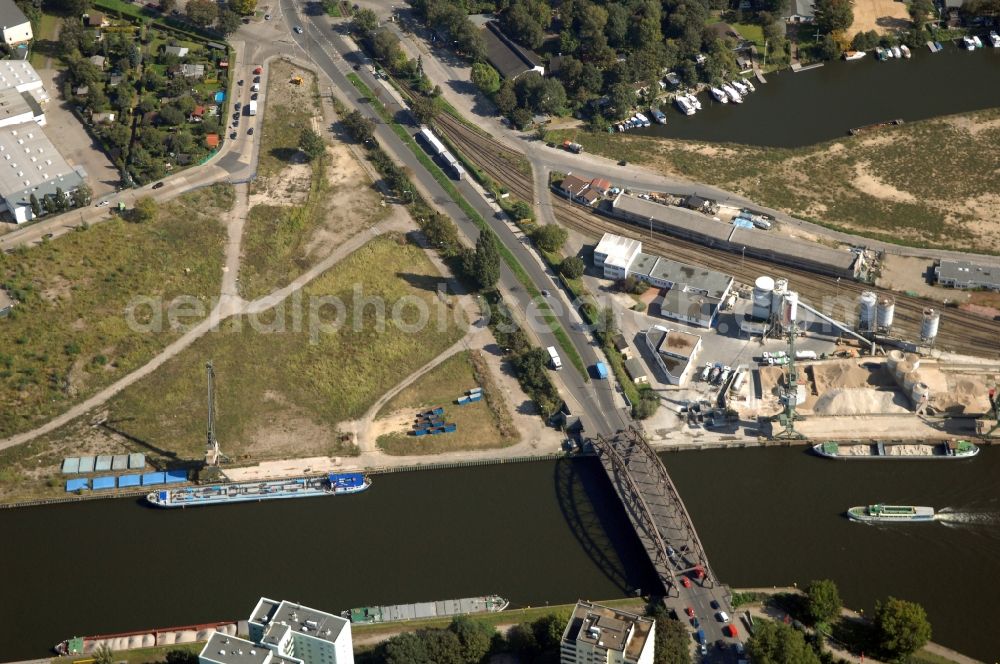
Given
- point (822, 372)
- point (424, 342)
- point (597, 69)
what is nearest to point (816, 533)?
point (822, 372)

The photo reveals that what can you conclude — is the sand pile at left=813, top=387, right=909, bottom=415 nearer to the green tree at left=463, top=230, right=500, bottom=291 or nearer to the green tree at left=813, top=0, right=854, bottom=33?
the green tree at left=463, top=230, right=500, bottom=291

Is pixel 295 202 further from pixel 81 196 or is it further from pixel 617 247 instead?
pixel 617 247

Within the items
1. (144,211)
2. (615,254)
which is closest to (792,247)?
(615,254)

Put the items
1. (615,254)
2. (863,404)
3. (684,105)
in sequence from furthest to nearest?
1. (684,105)
2. (615,254)
3. (863,404)

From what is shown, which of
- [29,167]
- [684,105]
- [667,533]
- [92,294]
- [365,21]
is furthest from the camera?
[365,21]

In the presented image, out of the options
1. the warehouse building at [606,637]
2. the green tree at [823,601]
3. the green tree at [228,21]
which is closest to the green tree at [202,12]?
the green tree at [228,21]

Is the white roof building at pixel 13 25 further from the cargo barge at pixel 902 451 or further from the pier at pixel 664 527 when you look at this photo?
the cargo barge at pixel 902 451

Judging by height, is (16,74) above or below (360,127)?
below

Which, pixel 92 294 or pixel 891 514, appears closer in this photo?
pixel 891 514
